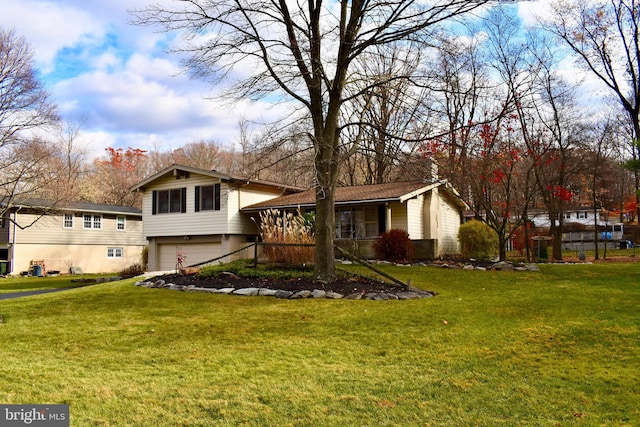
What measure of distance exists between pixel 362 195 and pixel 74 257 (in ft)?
59.5

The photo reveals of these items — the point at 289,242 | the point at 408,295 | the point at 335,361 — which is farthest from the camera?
the point at 289,242

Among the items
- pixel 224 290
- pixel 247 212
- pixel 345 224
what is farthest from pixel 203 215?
pixel 224 290

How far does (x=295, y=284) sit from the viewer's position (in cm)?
999

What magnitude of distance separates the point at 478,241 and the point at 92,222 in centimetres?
2202

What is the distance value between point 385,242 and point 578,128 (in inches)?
472

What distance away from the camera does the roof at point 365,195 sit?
17.4 meters

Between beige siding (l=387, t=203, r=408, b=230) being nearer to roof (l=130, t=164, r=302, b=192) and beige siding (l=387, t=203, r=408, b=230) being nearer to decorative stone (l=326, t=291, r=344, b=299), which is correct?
roof (l=130, t=164, r=302, b=192)

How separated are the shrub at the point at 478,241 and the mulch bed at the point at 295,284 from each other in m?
8.27

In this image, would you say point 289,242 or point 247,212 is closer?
point 289,242

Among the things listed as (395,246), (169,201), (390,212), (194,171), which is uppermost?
(194,171)

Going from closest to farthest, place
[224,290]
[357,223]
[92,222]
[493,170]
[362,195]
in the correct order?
[224,290]
[493,170]
[362,195]
[357,223]
[92,222]

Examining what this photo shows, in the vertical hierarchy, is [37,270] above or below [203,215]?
below

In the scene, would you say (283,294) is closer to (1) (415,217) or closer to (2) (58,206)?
(1) (415,217)

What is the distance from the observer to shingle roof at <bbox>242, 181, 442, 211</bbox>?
57.1 feet
